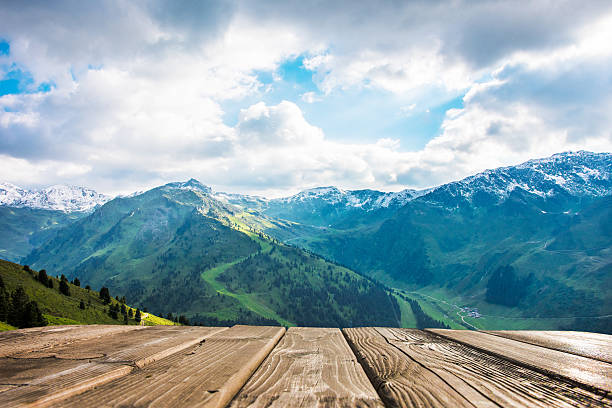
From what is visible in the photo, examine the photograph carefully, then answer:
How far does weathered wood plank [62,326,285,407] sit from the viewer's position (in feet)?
6.63

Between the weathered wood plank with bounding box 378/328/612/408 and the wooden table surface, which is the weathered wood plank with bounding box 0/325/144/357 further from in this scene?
the weathered wood plank with bounding box 378/328/612/408

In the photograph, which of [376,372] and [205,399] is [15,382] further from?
[376,372]

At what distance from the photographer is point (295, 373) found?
2801 mm

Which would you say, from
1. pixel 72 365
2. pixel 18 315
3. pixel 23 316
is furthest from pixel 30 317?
pixel 72 365

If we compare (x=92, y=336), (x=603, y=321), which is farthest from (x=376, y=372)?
(x=603, y=321)

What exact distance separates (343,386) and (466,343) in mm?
2762

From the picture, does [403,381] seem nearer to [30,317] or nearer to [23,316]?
[30,317]

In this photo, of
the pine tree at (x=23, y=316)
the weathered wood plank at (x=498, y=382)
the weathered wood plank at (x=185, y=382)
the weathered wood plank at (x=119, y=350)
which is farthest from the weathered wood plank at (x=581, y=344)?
the pine tree at (x=23, y=316)

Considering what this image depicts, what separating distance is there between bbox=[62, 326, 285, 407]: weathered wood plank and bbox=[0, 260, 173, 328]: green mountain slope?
248ft

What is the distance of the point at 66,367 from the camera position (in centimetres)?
282

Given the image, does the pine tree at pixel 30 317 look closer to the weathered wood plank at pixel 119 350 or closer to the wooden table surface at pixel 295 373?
the weathered wood plank at pixel 119 350

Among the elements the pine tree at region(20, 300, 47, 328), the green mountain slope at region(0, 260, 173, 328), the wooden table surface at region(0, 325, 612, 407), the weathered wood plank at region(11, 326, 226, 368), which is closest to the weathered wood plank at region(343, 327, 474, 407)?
the wooden table surface at region(0, 325, 612, 407)

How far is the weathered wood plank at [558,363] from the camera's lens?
2.67 metres

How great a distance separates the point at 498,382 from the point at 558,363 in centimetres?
123
